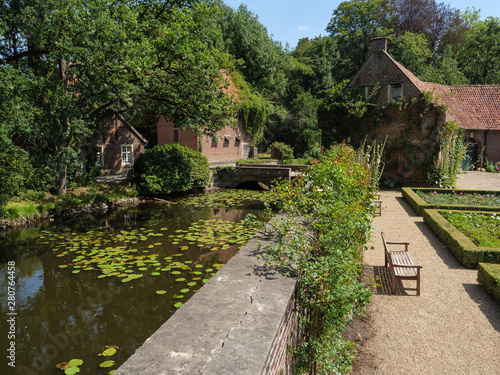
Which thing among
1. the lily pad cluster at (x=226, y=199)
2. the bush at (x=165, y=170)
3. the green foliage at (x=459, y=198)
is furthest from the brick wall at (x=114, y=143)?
the green foliage at (x=459, y=198)

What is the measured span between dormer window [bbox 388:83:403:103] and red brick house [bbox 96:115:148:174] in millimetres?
18277

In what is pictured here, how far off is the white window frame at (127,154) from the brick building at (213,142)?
10.8ft

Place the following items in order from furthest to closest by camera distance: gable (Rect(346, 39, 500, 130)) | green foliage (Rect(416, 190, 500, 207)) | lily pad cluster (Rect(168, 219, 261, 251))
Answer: gable (Rect(346, 39, 500, 130)) → green foliage (Rect(416, 190, 500, 207)) → lily pad cluster (Rect(168, 219, 261, 251))

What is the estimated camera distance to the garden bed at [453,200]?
1244 cm

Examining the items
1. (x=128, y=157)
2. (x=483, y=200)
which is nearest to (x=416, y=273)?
(x=483, y=200)

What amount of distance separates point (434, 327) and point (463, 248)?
3.39 meters

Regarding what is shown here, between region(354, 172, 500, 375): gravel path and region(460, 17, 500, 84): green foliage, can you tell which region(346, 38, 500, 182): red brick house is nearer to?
region(354, 172, 500, 375): gravel path

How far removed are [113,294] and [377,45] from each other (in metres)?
21.3

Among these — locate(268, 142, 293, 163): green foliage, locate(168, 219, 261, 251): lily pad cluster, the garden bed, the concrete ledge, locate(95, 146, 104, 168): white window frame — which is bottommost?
locate(168, 219, 261, 251): lily pad cluster

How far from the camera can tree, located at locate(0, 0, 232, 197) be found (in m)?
14.2

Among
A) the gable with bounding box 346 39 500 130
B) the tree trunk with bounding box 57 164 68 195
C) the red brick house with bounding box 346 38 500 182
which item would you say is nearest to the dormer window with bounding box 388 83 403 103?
the red brick house with bounding box 346 38 500 182

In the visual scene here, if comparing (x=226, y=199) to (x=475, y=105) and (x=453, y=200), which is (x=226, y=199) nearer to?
(x=453, y=200)

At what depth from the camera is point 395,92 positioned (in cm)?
2169

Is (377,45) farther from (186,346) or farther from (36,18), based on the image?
(186,346)
